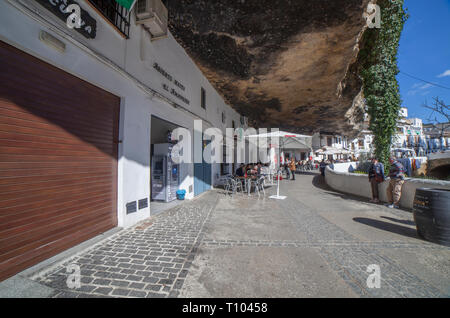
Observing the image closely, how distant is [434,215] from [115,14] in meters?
7.67

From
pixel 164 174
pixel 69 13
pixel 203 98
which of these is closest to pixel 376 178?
pixel 164 174

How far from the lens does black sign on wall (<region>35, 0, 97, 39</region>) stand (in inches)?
109

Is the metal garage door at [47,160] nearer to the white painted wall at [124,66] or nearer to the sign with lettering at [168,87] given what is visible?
the white painted wall at [124,66]

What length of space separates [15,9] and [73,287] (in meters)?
3.67

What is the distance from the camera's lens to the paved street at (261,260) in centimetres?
214

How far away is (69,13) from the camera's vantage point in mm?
3029

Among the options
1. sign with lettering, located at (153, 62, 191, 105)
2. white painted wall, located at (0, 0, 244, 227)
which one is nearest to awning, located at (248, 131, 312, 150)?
sign with lettering, located at (153, 62, 191, 105)

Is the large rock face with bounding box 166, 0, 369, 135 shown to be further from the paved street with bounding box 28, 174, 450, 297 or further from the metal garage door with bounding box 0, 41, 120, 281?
the paved street with bounding box 28, 174, 450, 297

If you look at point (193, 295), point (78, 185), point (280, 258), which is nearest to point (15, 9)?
point (78, 185)

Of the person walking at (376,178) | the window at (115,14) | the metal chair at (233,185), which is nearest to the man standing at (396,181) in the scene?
the person walking at (376,178)

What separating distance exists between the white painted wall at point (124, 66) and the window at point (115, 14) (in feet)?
0.46

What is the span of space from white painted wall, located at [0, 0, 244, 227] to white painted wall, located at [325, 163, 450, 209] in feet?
Result: 26.0
